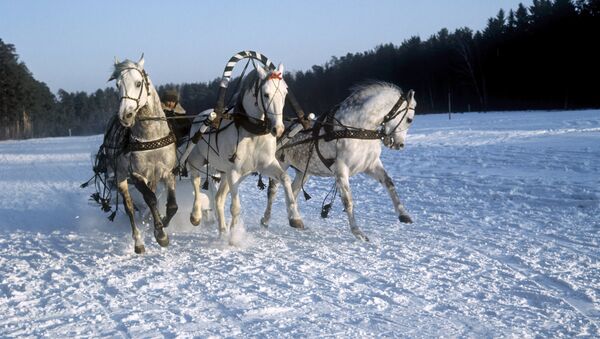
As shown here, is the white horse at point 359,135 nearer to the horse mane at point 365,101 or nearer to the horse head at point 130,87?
the horse mane at point 365,101

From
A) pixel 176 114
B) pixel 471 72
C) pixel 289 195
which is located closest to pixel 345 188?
pixel 289 195

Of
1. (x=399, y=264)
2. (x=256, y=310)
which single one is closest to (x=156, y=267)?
(x=256, y=310)

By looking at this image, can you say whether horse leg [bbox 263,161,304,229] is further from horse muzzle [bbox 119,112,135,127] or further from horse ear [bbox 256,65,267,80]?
horse muzzle [bbox 119,112,135,127]

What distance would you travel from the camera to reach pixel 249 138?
757 centimetres

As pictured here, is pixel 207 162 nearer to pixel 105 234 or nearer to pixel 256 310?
pixel 105 234

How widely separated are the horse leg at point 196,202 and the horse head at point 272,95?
201cm

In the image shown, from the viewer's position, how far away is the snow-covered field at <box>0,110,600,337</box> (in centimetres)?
473

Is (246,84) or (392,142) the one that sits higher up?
(246,84)

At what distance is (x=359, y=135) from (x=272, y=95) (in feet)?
5.00

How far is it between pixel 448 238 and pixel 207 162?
3.41 m

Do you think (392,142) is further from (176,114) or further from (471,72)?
(471,72)

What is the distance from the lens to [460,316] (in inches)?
187

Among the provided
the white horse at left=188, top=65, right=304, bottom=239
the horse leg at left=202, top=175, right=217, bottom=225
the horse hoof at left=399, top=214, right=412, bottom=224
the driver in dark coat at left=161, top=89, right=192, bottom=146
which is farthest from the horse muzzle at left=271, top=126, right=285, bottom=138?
the horse leg at left=202, top=175, right=217, bottom=225

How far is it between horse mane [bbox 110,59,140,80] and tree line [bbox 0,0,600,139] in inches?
1019
